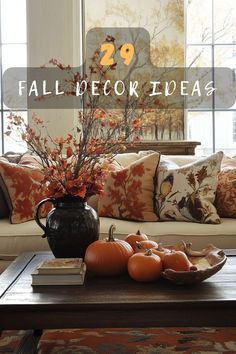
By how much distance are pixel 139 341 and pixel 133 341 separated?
0.03 meters

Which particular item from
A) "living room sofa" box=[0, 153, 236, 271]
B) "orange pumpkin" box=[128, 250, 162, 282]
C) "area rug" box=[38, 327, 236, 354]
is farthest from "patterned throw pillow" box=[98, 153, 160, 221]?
"orange pumpkin" box=[128, 250, 162, 282]

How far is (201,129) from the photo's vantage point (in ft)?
17.7

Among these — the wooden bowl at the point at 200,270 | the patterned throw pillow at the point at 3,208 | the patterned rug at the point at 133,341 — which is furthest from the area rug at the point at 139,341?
the patterned throw pillow at the point at 3,208

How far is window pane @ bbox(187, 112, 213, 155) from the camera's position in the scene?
211 inches

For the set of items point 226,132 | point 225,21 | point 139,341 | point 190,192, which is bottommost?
point 139,341

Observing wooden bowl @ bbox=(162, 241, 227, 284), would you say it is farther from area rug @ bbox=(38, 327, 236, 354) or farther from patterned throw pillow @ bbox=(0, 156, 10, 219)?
patterned throw pillow @ bbox=(0, 156, 10, 219)

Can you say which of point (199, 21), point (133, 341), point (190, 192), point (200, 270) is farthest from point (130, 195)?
point (199, 21)

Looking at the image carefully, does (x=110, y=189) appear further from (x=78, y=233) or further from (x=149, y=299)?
(x=149, y=299)

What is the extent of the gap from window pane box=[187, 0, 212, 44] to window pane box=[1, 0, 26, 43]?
5.86ft

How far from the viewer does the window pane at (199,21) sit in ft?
17.4

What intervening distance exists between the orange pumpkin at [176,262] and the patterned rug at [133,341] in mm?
547

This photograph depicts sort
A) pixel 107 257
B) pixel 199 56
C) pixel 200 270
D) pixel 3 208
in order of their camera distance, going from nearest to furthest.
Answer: pixel 200 270 → pixel 107 257 → pixel 3 208 → pixel 199 56

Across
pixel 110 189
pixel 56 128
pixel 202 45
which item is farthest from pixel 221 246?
pixel 202 45

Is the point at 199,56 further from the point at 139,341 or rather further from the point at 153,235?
the point at 139,341
